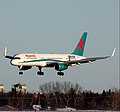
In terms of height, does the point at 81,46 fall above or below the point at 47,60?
above

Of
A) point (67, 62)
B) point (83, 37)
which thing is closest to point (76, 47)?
point (83, 37)

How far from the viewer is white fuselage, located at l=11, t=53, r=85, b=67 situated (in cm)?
13788

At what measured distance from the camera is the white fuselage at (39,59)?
137875 mm

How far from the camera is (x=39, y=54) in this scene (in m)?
144

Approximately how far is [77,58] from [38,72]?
12.8 m

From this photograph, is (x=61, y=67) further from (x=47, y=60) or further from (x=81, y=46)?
(x=81, y=46)

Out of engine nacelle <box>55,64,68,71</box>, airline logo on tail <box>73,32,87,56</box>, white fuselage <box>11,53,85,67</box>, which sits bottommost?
engine nacelle <box>55,64,68,71</box>

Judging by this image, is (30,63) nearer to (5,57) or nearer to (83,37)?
(5,57)

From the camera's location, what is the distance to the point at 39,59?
465ft

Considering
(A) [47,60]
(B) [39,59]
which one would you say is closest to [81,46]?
(A) [47,60]

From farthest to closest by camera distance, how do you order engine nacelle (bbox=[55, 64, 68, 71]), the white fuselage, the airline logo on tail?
the airline logo on tail
engine nacelle (bbox=[55, 64, 68, 71])
the white fuselage

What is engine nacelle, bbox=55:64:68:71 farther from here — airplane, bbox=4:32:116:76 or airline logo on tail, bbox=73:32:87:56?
airline logo on tail, bbox=73:32:87:56

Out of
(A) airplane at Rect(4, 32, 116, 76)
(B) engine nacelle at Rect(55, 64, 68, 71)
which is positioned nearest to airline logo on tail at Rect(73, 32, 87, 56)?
(A) airplane at Rect(4, 32, 116, 76)

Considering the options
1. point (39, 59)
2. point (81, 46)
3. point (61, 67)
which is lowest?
point (61, 67)
